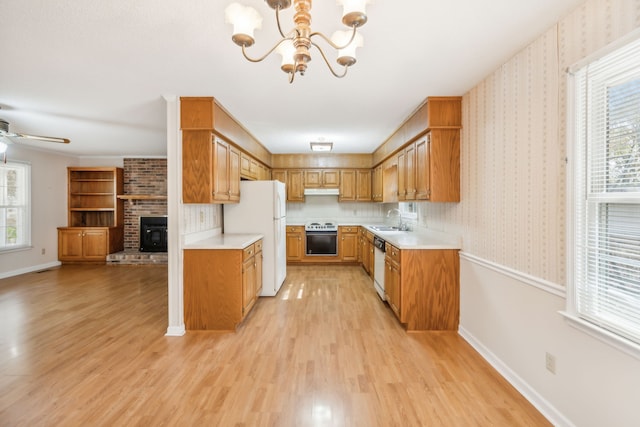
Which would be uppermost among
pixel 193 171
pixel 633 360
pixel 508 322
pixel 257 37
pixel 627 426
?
pixel 257 37

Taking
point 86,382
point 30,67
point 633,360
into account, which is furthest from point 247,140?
point 633,360

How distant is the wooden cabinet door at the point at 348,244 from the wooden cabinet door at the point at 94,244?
524 cm

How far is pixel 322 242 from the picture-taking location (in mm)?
6105

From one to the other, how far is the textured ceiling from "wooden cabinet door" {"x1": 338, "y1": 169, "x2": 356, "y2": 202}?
8.06 ft

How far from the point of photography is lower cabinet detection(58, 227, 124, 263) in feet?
21.0

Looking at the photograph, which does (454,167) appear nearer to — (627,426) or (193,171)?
(627,426)

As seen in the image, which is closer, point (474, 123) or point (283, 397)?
point (283, 397)

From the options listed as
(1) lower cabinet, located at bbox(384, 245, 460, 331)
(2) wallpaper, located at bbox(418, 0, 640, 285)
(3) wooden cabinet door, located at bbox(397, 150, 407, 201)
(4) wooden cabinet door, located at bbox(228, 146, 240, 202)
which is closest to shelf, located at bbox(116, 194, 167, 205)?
(4) wooden cabinet door, located at bbox(228, 146, 240, 202)

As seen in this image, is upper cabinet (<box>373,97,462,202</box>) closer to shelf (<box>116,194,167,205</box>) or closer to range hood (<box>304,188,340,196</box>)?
range hood (<box>304,188,340,196</box>)

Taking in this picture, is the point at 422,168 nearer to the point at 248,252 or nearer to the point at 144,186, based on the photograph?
the point at 248,252

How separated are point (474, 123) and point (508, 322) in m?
1.80

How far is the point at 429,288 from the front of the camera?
10.0 ft

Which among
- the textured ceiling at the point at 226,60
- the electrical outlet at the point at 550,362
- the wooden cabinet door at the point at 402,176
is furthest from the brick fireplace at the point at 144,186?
the electrical outlet at the point at 550,362

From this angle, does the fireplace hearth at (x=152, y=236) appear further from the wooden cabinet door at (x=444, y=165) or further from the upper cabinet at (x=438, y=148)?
the wooden cabinet door at (x=444, y=165)
